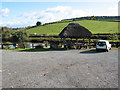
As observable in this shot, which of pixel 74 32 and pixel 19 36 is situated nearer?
pixel 74 32

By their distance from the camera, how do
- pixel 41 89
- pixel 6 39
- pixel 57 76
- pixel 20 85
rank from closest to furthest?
pixel 41 89
pixel 20 85
pixel 57 76
pixel 6 39

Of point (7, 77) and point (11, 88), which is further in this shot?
point (7, 77)

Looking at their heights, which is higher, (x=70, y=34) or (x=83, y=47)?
(x=70, y=34)

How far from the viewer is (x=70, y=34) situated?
914 inches

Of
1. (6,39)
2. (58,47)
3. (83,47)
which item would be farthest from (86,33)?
(6,39)

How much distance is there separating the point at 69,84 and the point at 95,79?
175cm

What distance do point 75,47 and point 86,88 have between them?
17.3 m

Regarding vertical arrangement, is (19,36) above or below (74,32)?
above

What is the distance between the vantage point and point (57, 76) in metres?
8.22

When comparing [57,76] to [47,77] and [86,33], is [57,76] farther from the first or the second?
[86,33]

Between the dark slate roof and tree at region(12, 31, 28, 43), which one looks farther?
tree at region(12, 31, 28, 43)

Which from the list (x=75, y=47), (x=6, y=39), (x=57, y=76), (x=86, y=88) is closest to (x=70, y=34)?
(x=75, y=47)

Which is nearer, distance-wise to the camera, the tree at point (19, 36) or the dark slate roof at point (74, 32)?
the dark slate roof at point (74, 32)

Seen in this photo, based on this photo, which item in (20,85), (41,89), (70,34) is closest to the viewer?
(41,89)
